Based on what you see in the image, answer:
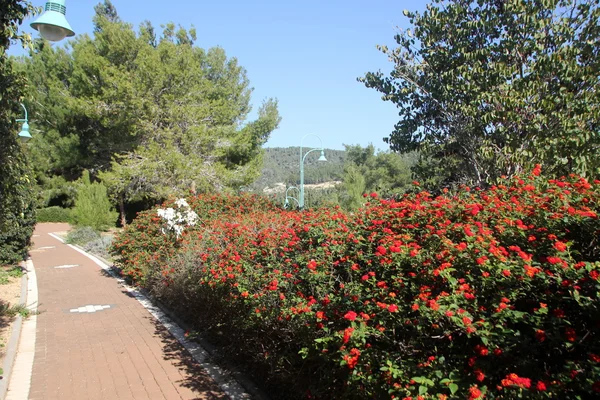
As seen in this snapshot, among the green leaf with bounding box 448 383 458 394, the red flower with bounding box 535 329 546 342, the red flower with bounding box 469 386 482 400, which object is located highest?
the red flower with bounding box 535 329 546 342

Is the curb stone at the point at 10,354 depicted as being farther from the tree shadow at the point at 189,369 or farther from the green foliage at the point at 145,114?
the green foliage at the point at 145,114

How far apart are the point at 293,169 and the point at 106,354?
7114 centimetres

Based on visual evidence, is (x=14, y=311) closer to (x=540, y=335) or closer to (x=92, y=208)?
(x=540, y=335)

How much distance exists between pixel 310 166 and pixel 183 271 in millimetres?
77715

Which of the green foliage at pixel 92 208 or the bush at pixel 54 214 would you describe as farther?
the bush at pixel 54 214

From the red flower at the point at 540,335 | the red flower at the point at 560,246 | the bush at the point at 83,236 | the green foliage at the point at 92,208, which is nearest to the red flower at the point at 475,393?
the red flower at the point at 540,335

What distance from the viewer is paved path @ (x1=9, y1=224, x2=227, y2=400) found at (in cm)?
452

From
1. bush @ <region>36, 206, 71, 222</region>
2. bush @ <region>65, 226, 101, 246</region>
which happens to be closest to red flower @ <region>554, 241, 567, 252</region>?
bush @ <region>65, 226, 101, 246</region>

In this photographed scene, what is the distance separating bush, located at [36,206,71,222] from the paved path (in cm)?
2610

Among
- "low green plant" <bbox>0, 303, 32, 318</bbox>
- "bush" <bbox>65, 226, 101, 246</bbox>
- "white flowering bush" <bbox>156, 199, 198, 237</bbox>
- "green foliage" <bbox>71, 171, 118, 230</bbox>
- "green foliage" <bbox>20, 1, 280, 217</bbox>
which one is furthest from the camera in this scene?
"green foliage" <bbox>71, 171, 118, 230</bbox>

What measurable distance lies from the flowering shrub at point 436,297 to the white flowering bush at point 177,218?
4813 millimetres

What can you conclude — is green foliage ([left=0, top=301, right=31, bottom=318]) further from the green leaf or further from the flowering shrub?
the green leaf

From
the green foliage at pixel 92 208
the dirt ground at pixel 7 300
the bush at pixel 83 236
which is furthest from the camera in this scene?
the green foliage at pixel 92 208

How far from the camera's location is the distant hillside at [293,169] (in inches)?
2593
